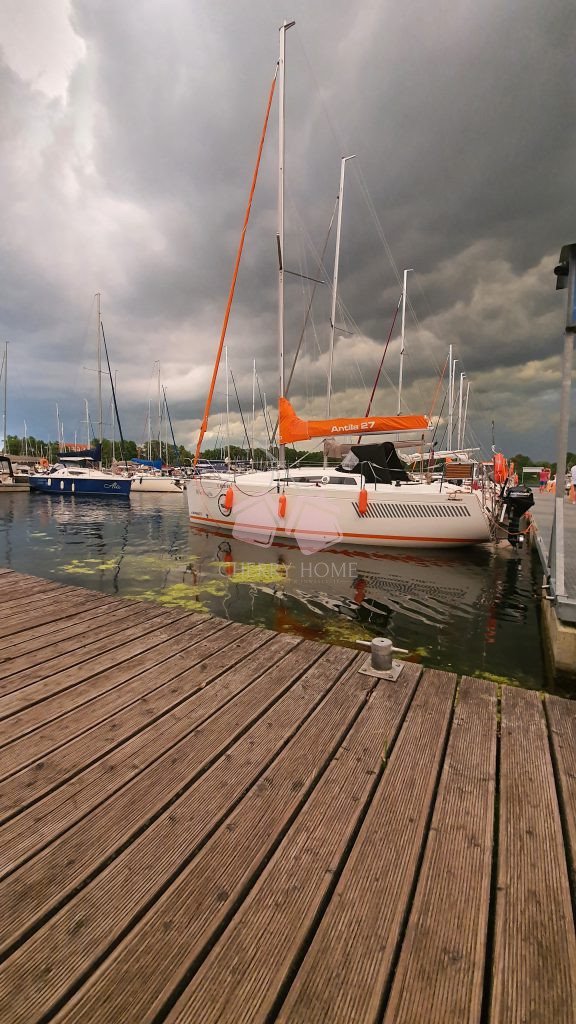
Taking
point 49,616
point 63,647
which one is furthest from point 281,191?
point 63,647

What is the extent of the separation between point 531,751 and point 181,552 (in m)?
10.1

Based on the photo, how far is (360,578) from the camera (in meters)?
8.66

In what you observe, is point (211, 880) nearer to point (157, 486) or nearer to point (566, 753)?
point (566, 753)

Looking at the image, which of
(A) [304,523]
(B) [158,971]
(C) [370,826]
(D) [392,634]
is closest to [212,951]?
(B) [158,971]

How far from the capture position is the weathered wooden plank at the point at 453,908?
1095 mm

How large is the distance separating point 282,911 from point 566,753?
1666mm

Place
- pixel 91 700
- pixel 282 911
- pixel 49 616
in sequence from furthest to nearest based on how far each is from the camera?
pixel 49 616
pixel 91 700
pixel 282 911

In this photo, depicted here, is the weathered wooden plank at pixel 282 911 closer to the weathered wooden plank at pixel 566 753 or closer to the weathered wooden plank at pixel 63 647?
the weathered wooden plank at pixel 566 753

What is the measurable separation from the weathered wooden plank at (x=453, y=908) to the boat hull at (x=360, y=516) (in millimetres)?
8519

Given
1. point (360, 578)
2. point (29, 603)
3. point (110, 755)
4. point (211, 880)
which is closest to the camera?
point (211, 880)

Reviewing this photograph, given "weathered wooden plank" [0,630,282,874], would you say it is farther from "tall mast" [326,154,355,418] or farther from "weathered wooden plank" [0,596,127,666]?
"tall mast" [326,154,355,418]

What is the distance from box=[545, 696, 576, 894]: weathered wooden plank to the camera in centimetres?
165

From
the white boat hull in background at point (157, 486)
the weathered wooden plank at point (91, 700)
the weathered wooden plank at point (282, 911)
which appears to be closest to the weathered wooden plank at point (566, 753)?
the weathered wooden plank at point (282, 911)

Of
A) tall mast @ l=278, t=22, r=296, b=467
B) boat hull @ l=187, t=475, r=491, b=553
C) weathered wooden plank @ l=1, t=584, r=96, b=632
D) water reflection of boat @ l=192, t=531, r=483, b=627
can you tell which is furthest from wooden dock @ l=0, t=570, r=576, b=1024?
tall mast @ l=278, t=22, r=296, b=467
